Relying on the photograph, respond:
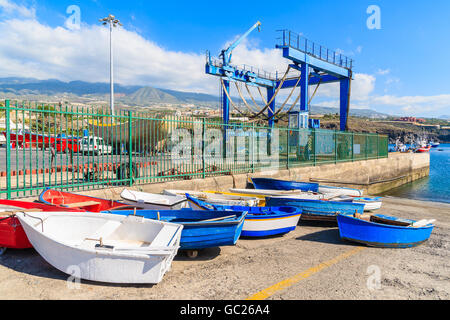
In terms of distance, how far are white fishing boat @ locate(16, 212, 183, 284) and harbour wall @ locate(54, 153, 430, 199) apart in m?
2.77

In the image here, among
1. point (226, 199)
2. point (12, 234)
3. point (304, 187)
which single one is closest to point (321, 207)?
point (226, 199)

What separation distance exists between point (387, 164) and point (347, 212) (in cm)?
1970

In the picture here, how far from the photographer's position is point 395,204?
36.8ft

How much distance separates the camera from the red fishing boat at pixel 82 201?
249 inches

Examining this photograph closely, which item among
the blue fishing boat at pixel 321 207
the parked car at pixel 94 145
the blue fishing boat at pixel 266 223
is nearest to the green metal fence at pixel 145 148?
the parked car at pixel 94 145

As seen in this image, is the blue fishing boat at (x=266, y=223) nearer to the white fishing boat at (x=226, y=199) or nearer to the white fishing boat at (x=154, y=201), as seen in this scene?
the white fishing boat at (x=154, y=201)

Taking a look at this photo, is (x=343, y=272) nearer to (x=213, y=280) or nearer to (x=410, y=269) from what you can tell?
(x=410, y=269)

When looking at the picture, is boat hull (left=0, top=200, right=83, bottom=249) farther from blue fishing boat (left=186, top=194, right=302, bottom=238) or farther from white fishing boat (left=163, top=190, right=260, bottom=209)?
white fishing boat (left=163, top=190, right=260, bottom=209)

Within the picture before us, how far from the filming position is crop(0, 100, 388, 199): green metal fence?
6609mm

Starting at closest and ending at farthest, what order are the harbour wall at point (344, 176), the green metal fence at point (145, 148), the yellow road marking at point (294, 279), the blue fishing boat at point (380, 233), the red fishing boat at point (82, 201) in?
the yellow road marking at point (294, 279)
the blue fishing boat at point (380, 233)
the red fishing boat at point (82, 201)
the green metal fence at point (145, 148)
the harbour wall at point (344, 176)

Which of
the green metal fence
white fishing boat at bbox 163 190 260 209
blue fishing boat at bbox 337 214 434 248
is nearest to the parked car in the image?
the green metal fence

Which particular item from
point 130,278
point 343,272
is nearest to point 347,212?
point 343,272

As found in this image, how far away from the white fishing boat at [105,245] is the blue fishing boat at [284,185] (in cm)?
668
